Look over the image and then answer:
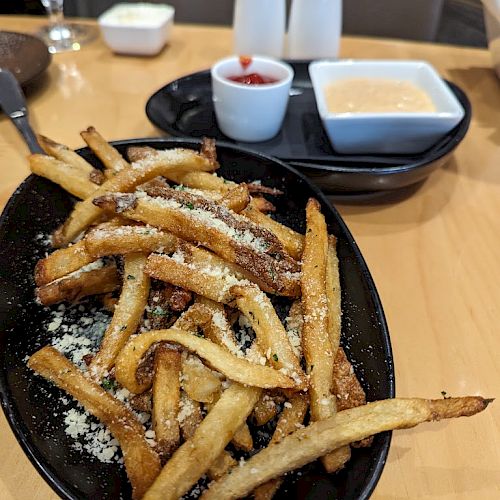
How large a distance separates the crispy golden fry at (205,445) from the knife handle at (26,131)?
39.6 inches

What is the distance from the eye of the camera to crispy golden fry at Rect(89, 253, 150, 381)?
90 cm

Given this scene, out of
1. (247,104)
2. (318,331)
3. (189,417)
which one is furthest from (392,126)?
(189,417)

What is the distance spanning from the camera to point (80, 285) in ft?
3.37

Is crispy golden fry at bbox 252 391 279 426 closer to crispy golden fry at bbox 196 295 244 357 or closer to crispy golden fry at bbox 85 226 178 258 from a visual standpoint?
crispy golden fry at bbox 196 295 244 357

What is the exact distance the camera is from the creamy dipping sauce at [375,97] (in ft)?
5.47

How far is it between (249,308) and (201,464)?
0.27 m

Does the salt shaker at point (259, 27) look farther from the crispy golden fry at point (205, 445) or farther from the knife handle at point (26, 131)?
the crispy golden fry at point (205, 445)

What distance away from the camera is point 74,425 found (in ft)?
2.82

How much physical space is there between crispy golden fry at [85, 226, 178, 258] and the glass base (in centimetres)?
166

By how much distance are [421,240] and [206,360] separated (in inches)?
33.2

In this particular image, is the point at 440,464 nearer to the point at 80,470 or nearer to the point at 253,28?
the point at 80,470

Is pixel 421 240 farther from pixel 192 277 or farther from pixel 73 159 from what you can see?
pixel 73 159

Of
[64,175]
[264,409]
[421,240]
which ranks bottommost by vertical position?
[421,240]

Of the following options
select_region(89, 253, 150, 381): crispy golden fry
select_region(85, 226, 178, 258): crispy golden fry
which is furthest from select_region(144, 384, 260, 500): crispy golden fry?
select_region(85, 226, 178, 258): crispy golden fry
